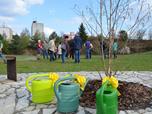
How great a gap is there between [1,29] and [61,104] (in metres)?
53.7

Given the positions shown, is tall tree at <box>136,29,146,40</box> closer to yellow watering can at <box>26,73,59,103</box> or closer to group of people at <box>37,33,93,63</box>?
yellow watering can at <box>26,73,59,103</box>

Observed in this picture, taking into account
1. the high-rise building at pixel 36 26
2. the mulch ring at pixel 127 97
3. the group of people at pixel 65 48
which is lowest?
the mulch ring at pixel 127 97

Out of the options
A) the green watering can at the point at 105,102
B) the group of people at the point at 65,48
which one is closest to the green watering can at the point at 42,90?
the green watering can at the point at 105,102

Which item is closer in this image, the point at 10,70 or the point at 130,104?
the point at 130,104

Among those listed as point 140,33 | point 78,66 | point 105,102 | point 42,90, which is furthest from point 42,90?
point 78,66

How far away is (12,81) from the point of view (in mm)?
7809

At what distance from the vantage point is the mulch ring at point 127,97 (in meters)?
4.98

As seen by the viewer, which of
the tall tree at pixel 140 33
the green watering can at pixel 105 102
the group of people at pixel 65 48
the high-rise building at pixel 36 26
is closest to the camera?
the green watering can at pixel 105 102

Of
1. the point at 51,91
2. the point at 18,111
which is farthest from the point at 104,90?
the point at 18,111

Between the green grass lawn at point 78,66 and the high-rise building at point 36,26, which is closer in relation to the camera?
the green grass lawn at point 78,66

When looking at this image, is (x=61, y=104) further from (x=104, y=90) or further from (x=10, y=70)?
(x=10, y=70)

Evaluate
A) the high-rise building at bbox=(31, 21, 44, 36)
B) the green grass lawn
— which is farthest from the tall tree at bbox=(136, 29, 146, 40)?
the high-rise building at bbox=(31, 21, 44, 36)

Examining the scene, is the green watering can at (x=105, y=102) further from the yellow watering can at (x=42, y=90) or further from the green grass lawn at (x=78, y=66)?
the green grass lawn at (x=78, y=66)

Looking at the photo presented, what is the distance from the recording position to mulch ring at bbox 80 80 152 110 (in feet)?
16.3
